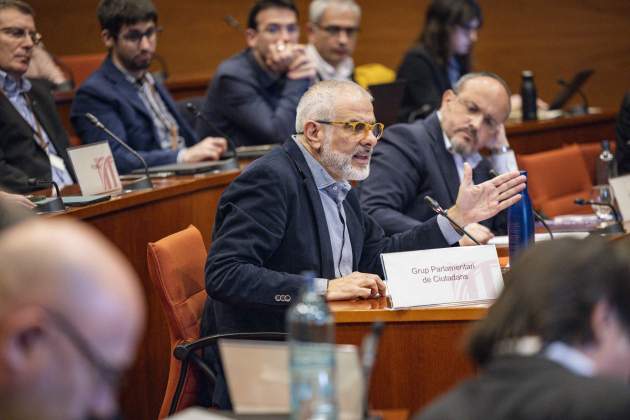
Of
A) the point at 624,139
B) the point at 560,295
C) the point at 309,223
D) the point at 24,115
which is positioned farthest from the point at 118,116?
the point at 560,295

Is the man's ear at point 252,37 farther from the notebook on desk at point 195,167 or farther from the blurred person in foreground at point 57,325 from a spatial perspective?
the blurred person in foreground at point 57,325

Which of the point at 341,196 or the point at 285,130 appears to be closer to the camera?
the point at 341,196

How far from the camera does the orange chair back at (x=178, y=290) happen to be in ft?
10.1

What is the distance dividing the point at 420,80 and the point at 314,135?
3027 mm

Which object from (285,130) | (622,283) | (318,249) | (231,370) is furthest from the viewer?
(285,130)

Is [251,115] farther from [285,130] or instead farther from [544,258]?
[544,258]

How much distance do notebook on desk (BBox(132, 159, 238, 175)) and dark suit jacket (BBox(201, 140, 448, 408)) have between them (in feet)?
4.61

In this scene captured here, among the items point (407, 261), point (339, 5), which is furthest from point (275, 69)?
point (407, 261)

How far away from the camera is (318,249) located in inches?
125

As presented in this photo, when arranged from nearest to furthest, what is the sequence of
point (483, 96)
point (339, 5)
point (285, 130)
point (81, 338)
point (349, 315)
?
point (81, 338) < point (349, 315) < point (483, 96) < point (285, 130) < point (339, 5)

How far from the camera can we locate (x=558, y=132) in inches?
253

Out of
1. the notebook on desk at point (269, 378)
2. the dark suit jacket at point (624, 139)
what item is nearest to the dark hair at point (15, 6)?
the dark suit jacket at point (624, 139)

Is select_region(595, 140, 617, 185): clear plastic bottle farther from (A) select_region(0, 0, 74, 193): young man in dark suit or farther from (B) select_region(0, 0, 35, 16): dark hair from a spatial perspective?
(B) select_region(0, 0, 35, 16): dark hair

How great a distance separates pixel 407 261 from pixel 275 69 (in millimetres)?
2874
